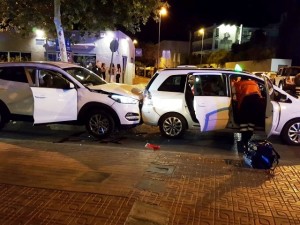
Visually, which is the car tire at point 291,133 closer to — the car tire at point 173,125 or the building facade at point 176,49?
the car tire at point 173,125

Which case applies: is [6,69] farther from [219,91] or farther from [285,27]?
[285,27]

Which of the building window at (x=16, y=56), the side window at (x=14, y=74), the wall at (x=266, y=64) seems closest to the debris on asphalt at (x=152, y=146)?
the side window at (x=14, y=74)

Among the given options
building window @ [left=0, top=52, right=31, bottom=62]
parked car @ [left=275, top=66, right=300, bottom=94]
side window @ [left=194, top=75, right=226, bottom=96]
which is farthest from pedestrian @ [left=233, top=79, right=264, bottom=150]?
building window @ [left=0, top=52, right=31, bottom=62]

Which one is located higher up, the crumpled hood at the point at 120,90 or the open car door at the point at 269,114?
the crumpled hood at the point at 120,90

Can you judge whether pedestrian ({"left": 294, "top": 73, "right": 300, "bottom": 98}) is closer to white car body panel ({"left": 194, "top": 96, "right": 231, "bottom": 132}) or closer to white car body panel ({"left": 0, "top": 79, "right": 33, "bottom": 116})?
white car body panel ({"left": 194, "top": 96, "right": 231, "bottom": 132})

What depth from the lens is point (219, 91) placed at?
29.2 feet

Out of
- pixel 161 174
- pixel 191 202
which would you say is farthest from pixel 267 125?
pixel 191 202

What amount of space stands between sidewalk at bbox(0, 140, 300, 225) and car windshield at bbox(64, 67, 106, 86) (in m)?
2.41

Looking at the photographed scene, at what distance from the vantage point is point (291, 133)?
29.2ft

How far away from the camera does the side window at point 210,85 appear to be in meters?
8.87

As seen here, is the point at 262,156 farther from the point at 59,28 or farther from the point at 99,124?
the point at 59,28

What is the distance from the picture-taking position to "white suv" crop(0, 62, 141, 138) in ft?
29.6

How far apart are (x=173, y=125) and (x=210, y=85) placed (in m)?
1.33

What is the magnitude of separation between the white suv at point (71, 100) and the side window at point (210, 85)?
150 cm
